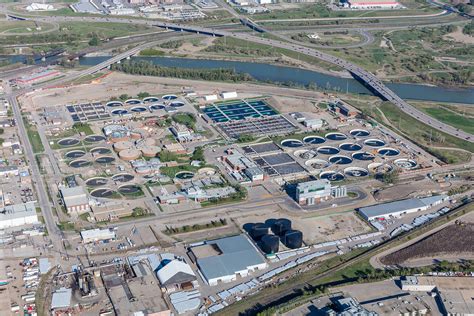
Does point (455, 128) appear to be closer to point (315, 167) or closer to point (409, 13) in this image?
point (315, 167)

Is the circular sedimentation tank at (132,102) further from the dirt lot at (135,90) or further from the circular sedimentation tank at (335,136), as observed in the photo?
the circular sedimentation tank at (335,136)

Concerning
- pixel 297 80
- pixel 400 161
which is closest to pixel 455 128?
pixel 400 161

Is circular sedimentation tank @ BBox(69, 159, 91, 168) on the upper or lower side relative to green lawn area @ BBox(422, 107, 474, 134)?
upper

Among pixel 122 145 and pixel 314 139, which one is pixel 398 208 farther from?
pixel 122 145

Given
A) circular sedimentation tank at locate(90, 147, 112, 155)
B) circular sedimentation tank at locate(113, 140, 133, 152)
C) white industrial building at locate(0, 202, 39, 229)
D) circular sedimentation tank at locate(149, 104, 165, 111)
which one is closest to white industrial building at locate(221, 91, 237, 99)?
circular sedimentation tank at locate(149, 104, 165, 111)

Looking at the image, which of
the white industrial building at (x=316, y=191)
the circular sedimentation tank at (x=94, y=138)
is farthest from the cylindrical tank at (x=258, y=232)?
the circular sedimentation tank at (x=94, y=138)

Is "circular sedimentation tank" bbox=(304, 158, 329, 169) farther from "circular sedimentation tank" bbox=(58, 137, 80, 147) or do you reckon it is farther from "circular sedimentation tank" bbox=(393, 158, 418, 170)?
"circular sedimentation tank" bbox=(58, 137, 80, 147)

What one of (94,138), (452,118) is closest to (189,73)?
(94,138)
